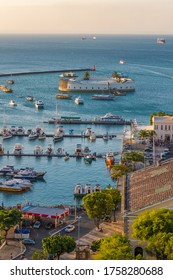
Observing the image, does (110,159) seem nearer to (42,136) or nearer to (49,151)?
(49,151)

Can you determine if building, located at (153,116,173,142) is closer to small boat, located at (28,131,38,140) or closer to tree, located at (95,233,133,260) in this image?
small boat, located at (28,131,38,140)

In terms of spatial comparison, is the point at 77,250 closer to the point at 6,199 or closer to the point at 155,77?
the point at 6,199

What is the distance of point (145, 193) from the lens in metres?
12.1

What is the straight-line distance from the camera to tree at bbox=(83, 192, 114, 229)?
13.3 m

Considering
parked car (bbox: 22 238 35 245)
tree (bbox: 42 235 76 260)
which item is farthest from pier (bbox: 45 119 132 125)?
tree (bbox: 42 235 76 260)

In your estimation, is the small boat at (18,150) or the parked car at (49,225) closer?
the parked car at (49,225)

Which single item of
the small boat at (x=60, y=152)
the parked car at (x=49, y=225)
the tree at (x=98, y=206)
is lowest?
the parked car at (x=49, y=225)

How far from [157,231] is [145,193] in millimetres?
2195

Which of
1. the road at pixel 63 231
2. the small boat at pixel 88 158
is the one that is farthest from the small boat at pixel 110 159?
the road at pixel 63 231

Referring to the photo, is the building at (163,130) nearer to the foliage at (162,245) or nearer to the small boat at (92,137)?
the small boat at (92,137)

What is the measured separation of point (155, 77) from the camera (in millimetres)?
66062

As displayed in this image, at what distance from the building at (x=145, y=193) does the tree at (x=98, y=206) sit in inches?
23.5

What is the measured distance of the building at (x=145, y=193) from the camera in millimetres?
11164

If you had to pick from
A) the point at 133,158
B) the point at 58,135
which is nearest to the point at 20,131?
the point at 58,135
